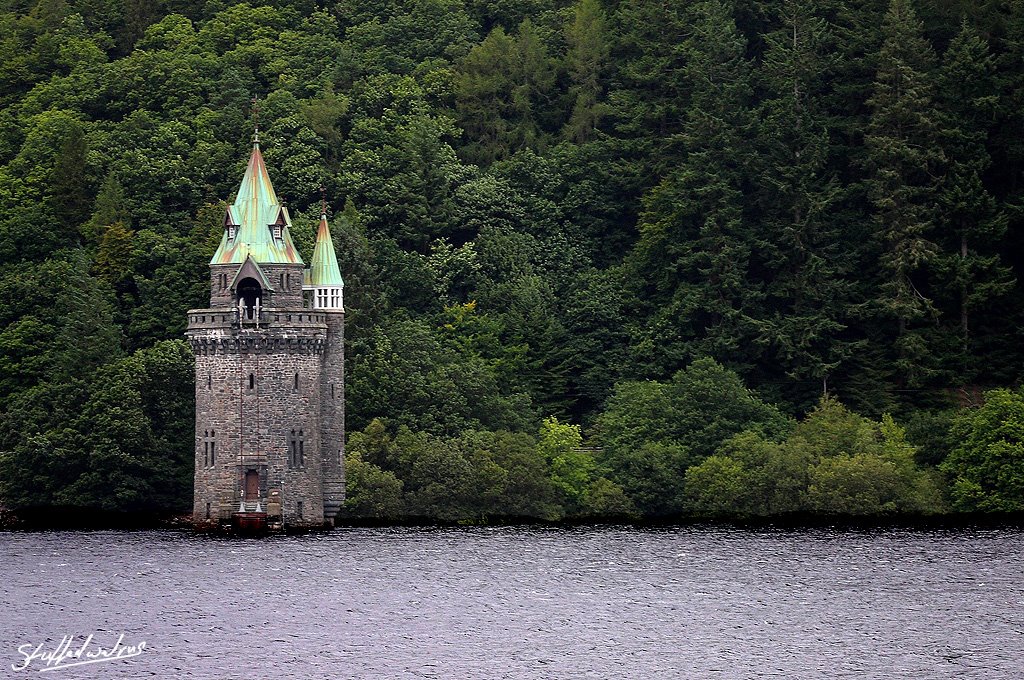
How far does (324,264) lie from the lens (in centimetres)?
14688

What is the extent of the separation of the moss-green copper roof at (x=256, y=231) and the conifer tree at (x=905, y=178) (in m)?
37.3

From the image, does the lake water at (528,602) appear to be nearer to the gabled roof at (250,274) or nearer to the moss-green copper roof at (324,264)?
the gabled roof at (250,274)

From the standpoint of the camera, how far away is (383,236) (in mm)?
169250

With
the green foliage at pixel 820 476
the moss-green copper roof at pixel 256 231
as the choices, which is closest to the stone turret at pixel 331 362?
the moss-green copper roof at pixel 256 231

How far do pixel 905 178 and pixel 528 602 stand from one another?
54.8 meters

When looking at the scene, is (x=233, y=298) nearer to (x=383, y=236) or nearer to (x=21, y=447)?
(x=21, y=447)

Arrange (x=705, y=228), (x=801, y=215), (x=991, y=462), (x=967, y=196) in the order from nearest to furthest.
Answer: (x=991, y=462) → (x=967, y=196) → (x=705, y=228) → (x=801, y=215)

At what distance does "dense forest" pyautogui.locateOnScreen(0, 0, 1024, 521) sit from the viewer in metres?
147

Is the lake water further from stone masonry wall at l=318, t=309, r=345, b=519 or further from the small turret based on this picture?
the small turret

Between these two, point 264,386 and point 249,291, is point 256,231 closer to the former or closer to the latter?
point 249,291

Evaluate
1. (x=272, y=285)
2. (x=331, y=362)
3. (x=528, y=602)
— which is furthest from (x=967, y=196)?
(x=528, y=602)

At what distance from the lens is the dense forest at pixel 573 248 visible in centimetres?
14662

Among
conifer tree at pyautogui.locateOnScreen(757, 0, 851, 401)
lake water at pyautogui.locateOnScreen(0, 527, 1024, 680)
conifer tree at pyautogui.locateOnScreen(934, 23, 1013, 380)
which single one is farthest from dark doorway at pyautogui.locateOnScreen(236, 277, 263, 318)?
conifer tree at pyautogui.locateOnScreen(934, 23, 1013, 380)

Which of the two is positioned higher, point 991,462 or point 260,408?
point 260,408
